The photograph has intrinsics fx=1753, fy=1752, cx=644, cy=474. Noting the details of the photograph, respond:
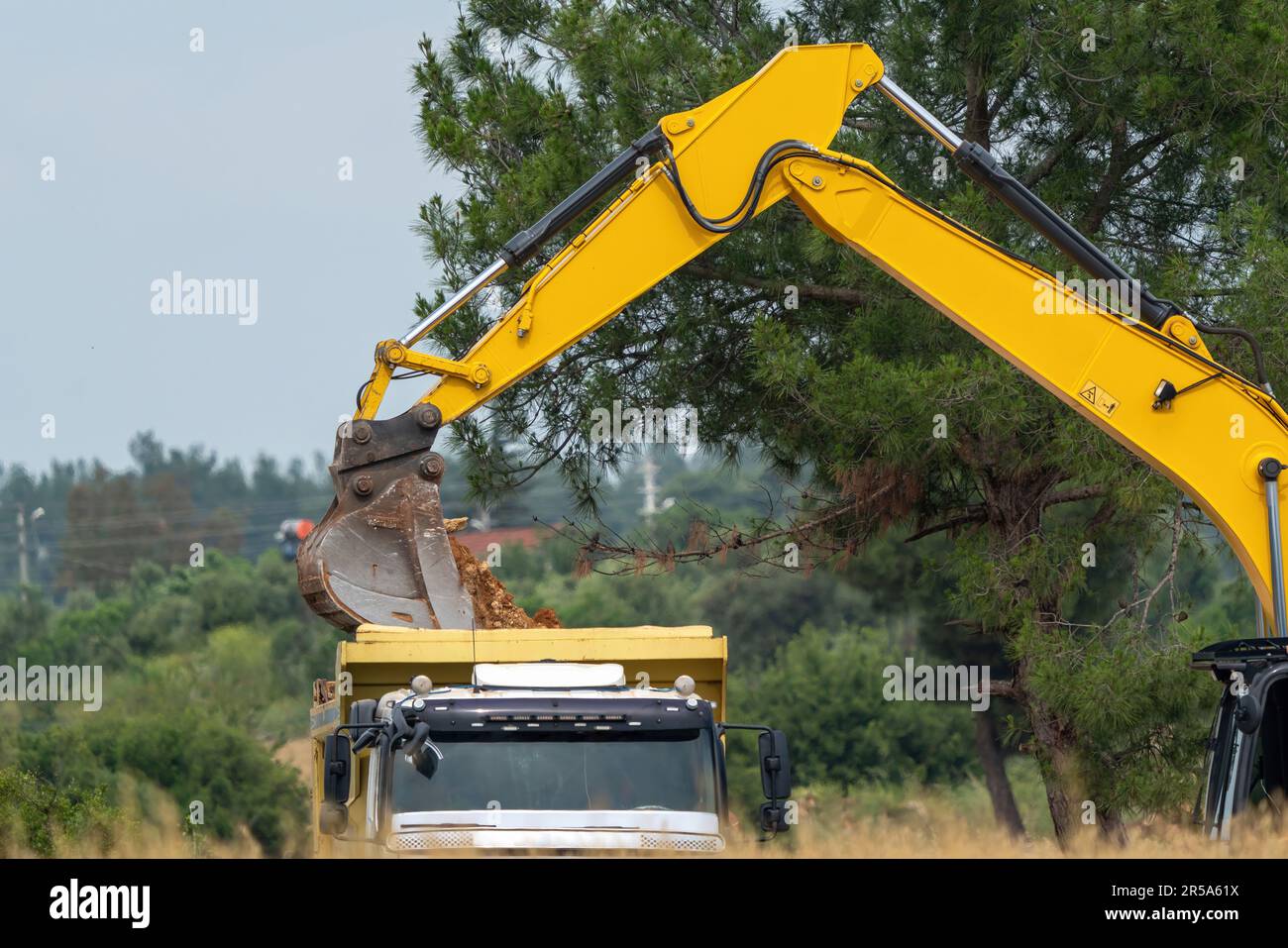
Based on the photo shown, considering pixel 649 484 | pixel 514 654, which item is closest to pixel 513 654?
pixel 514 654

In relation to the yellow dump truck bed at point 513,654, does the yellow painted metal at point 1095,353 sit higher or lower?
higher

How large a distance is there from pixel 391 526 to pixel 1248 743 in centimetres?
522

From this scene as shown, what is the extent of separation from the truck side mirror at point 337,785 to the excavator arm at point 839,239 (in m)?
2.53

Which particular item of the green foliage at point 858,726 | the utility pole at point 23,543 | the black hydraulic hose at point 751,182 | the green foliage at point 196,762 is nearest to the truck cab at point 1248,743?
the black hydraulic hose at point 751,182

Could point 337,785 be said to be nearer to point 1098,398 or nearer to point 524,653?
point 524,653

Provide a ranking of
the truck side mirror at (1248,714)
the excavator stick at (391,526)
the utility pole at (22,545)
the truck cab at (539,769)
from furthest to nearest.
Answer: the utility pole at (22,545), the excavator stick at (391,526), the truck side mirror at (1248,714), the truck cab at (539,769)

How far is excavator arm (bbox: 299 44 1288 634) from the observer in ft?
34.4

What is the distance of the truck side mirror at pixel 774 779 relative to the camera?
8172mm

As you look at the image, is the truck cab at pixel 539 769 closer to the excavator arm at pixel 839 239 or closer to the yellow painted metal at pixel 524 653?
the yellow painted metal at pixel 524 653

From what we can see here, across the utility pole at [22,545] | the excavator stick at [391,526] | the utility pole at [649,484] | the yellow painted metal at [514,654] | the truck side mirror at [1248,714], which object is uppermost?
the utility pole at [649,484]

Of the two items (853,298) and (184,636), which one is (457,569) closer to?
(853,298)

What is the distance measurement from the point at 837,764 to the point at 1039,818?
334 inches

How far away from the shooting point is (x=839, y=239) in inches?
445
